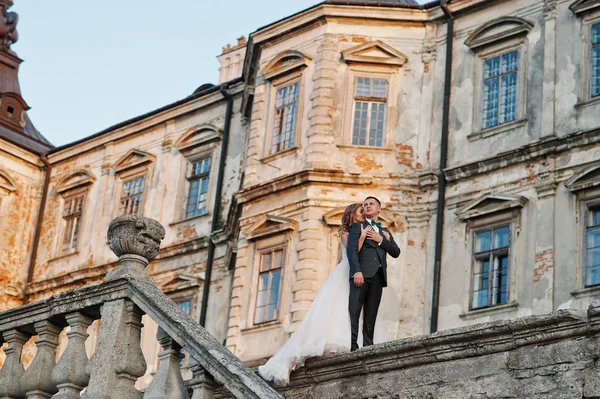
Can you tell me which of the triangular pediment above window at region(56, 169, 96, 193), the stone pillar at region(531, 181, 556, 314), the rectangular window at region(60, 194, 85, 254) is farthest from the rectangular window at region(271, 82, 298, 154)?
the rectangular window at region(60, 194, 85, 254)

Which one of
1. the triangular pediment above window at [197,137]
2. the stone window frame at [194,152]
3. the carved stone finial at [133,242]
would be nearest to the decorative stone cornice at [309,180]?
the stone window frame at [194,152]

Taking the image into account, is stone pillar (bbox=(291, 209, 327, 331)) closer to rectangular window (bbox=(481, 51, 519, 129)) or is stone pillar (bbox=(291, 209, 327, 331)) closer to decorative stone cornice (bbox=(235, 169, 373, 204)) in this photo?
decorative stone cornice (bbox=(235, 169, 373, 204))

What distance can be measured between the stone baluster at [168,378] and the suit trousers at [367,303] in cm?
252

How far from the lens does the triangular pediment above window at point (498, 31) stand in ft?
80.3

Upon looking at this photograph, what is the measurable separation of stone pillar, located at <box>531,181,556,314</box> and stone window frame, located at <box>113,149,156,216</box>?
1264 centimetres

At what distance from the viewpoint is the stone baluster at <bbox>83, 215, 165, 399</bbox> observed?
30.7 feet

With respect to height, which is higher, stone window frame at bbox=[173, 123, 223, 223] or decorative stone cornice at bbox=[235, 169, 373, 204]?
stone window frame at bbox=[173, 123, 223, 223]

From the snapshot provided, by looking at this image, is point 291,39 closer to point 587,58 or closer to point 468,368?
point 587,58

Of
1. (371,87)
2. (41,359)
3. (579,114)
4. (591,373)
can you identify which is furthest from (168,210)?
(591,373)

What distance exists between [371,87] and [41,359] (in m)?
17.2

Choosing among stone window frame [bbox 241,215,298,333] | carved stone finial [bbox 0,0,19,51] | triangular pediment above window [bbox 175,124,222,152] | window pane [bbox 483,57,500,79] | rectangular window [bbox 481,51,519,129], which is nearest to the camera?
rectangular window [bbox 481,51,519,129]

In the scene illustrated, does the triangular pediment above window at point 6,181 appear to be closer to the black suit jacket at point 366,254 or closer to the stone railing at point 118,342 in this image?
the black suit jacket at point 366,254

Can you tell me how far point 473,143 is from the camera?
2458cm

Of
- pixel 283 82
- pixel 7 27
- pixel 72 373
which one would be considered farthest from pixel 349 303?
pixel 7 27
